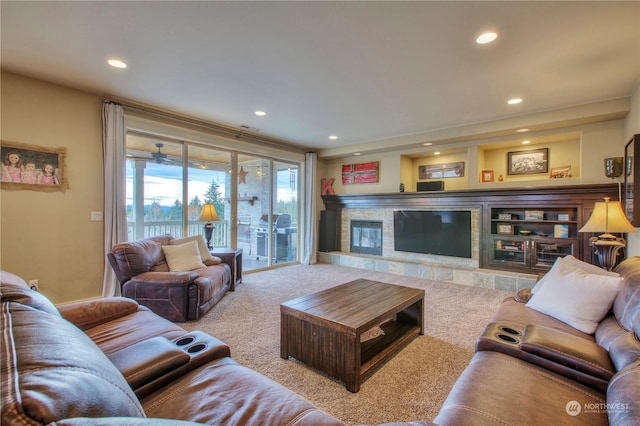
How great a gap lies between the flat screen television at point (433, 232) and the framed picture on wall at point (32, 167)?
5.10 m

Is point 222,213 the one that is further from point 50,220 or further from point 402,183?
point 402,183

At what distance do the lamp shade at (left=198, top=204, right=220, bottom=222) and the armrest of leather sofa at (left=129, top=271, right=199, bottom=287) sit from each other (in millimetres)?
1503

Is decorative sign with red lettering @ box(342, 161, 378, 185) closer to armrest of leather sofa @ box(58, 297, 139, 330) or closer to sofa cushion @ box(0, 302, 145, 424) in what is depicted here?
armrest of leather sofa @ box(58, 297, 139, 330)

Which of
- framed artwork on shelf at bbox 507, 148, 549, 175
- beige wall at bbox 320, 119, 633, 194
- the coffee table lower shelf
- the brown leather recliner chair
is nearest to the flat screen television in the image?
beige wall at bbox 320, 119, 633, 194

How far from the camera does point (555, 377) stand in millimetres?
1347

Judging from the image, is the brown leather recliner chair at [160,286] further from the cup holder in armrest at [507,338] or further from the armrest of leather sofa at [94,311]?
the cup holder in armrest at [507,338]

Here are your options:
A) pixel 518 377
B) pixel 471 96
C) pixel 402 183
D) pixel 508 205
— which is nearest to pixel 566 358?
pixel 518 377

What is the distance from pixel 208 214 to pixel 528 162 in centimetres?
519

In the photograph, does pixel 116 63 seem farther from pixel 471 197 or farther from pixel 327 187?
pixel 471 197

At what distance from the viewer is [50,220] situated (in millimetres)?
3293

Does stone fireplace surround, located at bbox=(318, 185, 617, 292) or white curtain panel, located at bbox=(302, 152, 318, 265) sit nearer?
stone fireplace surround, located at bbox=(318, 185, 617, 292)

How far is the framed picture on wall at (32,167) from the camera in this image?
9.93 feet

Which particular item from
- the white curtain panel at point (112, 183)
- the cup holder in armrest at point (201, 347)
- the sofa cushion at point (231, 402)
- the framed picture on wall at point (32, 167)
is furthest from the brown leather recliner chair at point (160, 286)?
the sofa cushion at point (231, 402)

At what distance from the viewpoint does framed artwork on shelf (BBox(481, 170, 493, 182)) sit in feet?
16.8
